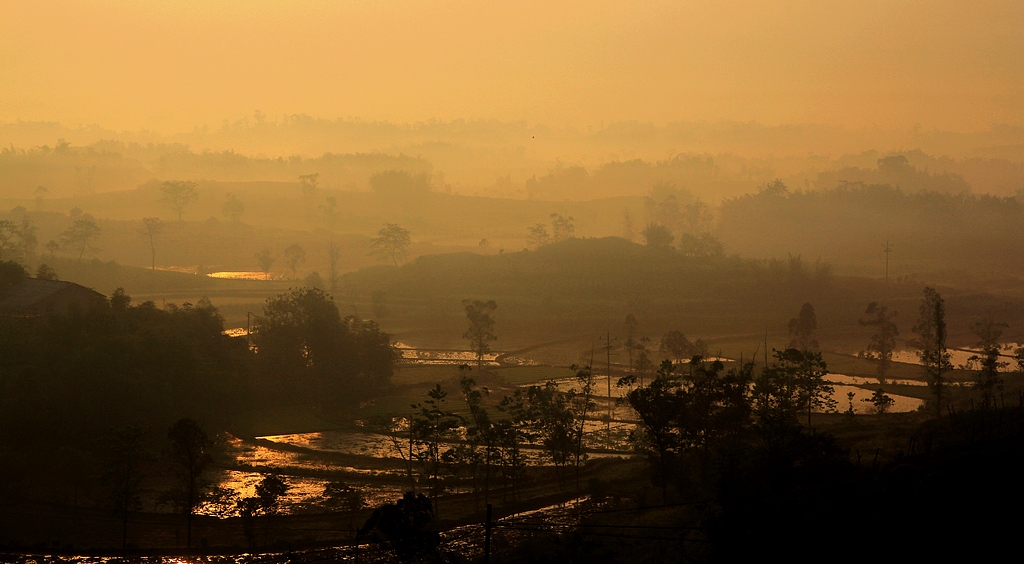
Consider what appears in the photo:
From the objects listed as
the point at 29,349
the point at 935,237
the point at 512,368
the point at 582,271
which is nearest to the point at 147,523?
the point at 29,349

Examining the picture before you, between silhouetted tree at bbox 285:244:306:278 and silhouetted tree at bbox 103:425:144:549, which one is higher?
silhouetted tree at bbox 285:244:306:278

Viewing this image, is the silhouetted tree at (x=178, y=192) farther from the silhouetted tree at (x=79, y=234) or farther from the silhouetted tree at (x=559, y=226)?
the silhouetted tree at (x=559, y=226)

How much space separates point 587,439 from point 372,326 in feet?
85.5

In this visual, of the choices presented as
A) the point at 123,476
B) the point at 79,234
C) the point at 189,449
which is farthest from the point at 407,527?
the point at 79,234

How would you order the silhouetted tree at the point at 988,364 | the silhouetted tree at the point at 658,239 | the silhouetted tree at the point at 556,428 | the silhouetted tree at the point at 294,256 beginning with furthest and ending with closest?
the silhouetted tree at the point at 294,256 < the silhouetted tree at the point at 658,239 < the silhouetted tree at the point at 988,364 < the silhouetted tree at the point at 556,428

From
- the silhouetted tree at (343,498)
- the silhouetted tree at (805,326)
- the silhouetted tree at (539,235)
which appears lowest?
the silhouetted tree at (343,498)

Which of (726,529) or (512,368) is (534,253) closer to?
(512,368)

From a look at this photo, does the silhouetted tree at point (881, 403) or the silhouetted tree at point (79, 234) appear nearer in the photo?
the silhouetted tree at point (881, 403)

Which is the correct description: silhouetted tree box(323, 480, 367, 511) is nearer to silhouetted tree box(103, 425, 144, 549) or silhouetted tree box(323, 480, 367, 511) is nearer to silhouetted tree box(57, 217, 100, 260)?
silhouetted tree box(103, 425, 144, 549)

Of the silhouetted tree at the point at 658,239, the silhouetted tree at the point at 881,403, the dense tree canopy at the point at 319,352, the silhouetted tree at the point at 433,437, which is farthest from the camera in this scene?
the silhouetted tree at the point at 658,239

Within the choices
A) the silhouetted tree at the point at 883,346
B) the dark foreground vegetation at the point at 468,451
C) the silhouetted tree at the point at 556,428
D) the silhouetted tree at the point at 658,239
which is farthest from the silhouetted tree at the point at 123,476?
the silhouetted tree at the point at 658,239

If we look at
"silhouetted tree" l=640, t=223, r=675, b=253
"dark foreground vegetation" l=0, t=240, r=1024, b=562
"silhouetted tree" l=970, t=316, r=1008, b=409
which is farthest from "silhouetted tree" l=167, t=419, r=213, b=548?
"silhouetted tree" l=640, t=223, r=675, b=253

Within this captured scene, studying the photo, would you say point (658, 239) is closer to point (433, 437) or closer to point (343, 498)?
point (433, 437)

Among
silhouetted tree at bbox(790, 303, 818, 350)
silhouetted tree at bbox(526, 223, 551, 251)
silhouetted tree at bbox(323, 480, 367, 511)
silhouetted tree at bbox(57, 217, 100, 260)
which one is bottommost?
silhouetted tree at bbox(323, 480, 367, 511)
